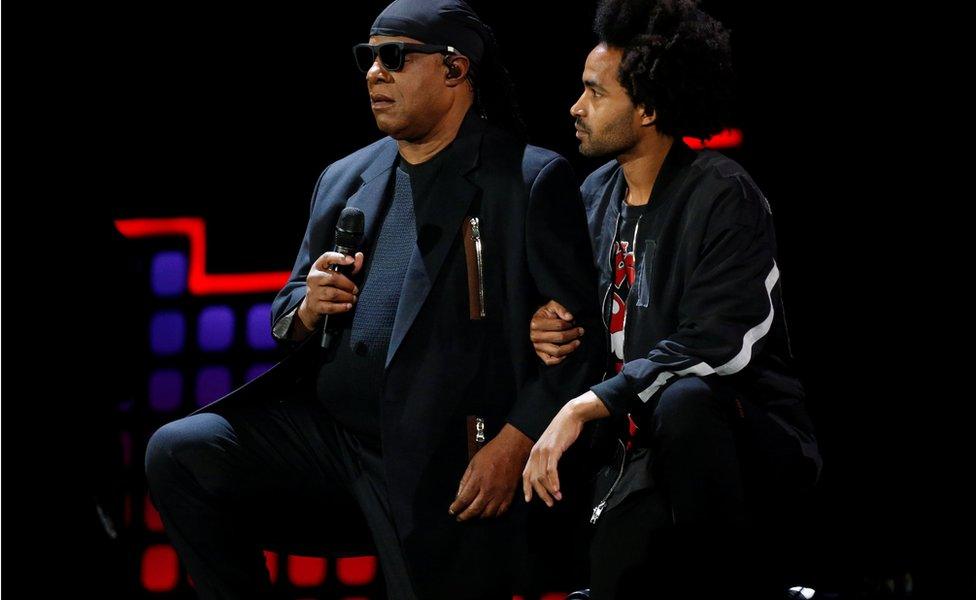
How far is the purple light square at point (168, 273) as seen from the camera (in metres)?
3.89

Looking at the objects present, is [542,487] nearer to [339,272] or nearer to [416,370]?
[416,370]

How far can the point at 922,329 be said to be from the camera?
3332mm

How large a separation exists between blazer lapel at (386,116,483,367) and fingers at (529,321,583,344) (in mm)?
243

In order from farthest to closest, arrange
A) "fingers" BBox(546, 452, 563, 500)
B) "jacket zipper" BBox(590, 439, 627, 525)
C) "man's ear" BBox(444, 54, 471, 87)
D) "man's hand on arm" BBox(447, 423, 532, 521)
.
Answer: "man's ear" BBox(444, 54, 471, 87) < "jacket zipper" BBox(590, 439, 627, 525) < "man's hand on arm" BBox(447, 423, 532, 521) < "fingers" BBox(546, 452, 563, 500)

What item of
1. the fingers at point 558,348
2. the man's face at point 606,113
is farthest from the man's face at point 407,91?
the fingers at point 558,348

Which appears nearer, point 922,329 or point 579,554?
point 579,554

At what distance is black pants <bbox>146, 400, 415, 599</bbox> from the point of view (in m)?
2.54

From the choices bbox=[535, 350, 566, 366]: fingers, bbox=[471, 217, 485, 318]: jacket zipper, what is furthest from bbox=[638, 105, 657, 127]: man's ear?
bbox=[535, 350, 566, 366]: fingers

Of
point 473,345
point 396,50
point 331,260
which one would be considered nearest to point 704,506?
point 473,345

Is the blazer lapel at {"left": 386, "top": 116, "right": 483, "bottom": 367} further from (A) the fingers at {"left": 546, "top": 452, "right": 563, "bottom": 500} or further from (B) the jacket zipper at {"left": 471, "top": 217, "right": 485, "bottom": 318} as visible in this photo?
(A) the fingers at {"left": 546, "top": 452, "right": 563, "bottom": 500}

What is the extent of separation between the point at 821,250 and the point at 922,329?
33cm

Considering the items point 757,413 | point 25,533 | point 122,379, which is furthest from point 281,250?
point 757,413

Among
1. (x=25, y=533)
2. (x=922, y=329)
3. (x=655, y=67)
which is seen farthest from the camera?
(x=25, y=533)

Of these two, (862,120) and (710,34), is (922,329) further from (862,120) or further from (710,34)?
(710,34)
